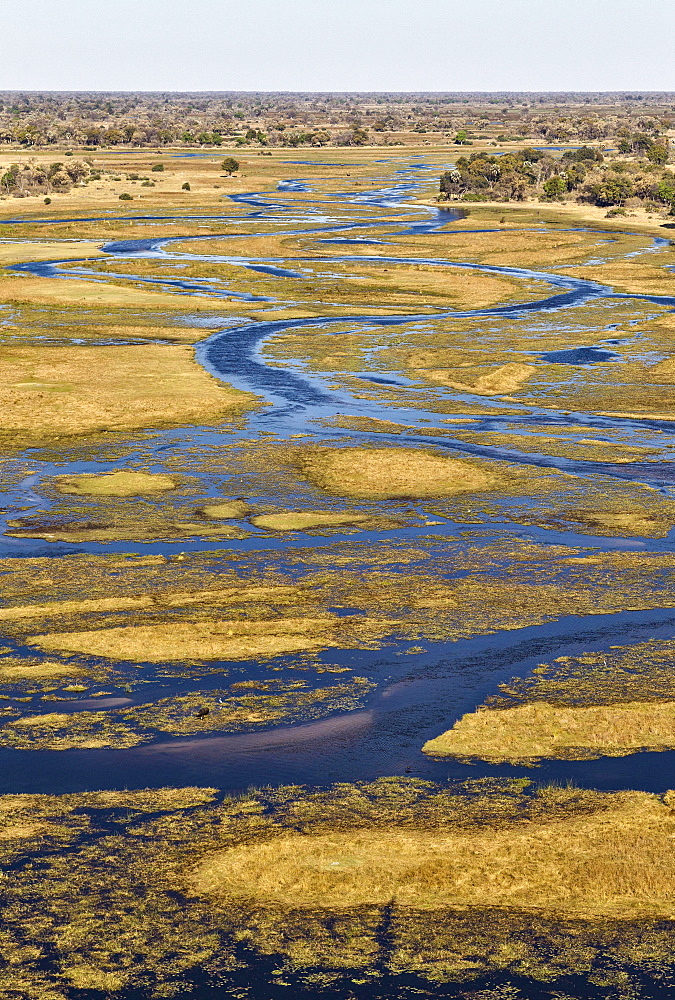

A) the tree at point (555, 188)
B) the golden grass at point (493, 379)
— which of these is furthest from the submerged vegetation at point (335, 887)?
the tree at point (555, 188)

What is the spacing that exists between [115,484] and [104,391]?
12817mm

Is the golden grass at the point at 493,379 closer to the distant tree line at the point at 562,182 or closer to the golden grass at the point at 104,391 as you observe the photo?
the golden grass at the point at 104,391

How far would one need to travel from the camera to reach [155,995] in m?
14.8

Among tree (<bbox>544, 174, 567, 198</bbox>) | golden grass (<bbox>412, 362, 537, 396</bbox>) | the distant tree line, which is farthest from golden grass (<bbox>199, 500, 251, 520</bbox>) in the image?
tree (<bbox>544, 174, 567, 198</bbox>)

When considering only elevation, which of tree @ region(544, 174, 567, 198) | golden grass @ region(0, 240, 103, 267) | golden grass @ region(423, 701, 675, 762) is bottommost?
golden grass @ region(423, 701, 675, 762)

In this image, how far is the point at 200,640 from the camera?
81.8 feet

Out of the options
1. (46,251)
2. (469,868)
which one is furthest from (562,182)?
(469,868)

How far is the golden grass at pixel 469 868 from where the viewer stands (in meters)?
16.6

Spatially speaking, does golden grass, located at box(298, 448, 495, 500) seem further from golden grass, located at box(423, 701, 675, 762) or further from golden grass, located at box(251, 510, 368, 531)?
golden grass, located at box(423, 701, 675, 762)

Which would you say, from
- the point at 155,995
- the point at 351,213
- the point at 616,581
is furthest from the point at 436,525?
the point at 351,213

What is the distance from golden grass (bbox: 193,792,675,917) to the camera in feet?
54.5

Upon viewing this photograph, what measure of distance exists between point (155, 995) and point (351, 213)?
103937mm

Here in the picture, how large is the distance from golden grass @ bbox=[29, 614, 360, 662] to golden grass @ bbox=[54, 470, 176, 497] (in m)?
10.0

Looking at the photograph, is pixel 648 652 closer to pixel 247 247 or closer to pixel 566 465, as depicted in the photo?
pixel 566 465
